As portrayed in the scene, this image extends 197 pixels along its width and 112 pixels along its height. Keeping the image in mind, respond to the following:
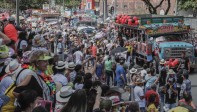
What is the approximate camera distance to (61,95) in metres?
7.30

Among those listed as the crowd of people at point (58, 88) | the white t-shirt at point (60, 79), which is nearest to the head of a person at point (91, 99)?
the crowd of people at point (58, 88)

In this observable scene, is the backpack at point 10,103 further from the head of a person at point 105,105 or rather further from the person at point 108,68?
the person at point 108,68

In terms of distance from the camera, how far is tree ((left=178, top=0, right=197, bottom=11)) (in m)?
57.6

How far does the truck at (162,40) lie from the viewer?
24938 millimetres

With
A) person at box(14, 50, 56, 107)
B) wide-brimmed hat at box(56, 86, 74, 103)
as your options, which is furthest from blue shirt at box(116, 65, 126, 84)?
wide-brimmed hat at box(56, 86, 74, 103)

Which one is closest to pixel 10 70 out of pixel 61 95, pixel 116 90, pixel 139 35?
pixel 61 95

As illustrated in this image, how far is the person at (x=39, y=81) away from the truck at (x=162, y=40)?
16290mm

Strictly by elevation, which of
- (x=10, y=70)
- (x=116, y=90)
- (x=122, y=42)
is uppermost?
(x=10, y=70)

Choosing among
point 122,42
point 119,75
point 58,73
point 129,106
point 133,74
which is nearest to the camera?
point 129,106

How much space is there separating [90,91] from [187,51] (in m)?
17.1

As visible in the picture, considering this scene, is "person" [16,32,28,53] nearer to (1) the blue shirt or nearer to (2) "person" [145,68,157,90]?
(2) "person" [145,68,157,90]

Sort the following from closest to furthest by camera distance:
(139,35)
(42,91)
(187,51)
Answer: (42,91) → (187,51) → (139,35)

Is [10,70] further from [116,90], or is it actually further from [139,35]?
[139,35]

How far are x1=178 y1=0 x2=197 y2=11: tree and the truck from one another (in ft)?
103
